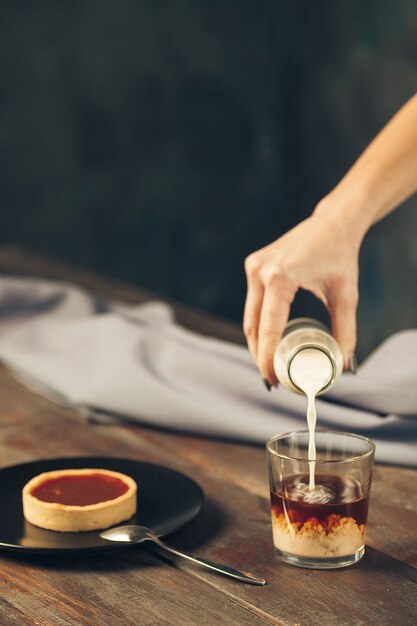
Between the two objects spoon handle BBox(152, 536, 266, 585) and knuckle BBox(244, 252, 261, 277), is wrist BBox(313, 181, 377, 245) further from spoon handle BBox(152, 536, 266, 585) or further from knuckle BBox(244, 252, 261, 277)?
spoon handle BBox(152, 536, 266, 585)

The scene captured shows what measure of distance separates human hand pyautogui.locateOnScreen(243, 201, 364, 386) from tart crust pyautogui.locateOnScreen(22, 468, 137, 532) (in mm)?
212

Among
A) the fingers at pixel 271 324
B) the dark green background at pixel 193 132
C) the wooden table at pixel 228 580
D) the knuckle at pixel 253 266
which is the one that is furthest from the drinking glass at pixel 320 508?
the dark green background at pixel 193 132

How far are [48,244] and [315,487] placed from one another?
3227 mm

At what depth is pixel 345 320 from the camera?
115cm

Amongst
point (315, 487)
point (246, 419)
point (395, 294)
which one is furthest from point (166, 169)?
point (315, 487)

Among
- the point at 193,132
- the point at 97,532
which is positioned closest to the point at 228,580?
the point at 97,532

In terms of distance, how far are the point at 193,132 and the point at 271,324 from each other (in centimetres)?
271

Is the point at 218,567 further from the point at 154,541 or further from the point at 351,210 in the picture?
the point at 351,210

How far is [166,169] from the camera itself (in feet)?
12.6

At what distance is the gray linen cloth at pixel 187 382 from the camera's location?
131 cm

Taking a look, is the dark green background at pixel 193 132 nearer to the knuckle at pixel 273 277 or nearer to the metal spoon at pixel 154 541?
the knuckle at pixel 273 277

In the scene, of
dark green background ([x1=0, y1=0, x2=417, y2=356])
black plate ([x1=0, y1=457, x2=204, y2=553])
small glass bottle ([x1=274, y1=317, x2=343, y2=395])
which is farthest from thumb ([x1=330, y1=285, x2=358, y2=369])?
dark green background ([x1=0, y1=0, x2=417, y2=356])

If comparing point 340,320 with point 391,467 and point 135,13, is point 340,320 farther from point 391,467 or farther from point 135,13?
point 135,13

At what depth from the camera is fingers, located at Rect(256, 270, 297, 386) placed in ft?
3.56
